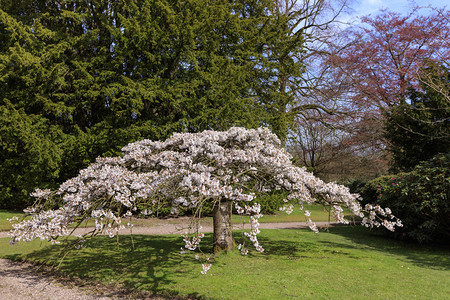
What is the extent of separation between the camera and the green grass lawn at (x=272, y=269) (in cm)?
533

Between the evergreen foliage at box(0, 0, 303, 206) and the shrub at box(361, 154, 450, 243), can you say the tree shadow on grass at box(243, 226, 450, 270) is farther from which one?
the evergreen foliage at box(0, 0, 303, 206)

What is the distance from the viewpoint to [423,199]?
30.5ft

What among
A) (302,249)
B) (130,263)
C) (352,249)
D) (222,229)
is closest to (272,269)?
(222,229)

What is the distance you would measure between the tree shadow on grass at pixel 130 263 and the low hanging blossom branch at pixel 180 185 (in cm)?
90

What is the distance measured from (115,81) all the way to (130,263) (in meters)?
9.59

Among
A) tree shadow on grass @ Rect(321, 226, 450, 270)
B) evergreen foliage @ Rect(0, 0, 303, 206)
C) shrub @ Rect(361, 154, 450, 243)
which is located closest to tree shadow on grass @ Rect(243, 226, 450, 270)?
tree shadow on grass @ Rect(321, 226, 450, 270)

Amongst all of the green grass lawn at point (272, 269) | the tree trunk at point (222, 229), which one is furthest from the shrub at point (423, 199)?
the tree trunk at point (222, 229)

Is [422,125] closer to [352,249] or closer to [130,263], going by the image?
[352,249]

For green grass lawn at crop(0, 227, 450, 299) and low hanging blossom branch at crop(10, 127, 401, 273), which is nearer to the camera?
low hanging blossom branch at crop(10, 127, 401, 273)

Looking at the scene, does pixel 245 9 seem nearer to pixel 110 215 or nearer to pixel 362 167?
pixel 362 167

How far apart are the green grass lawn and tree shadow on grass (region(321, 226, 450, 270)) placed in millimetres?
29

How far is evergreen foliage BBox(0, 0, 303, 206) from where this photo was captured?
1341cm

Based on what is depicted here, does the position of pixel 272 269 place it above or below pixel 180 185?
below

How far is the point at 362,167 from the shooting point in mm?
22812
